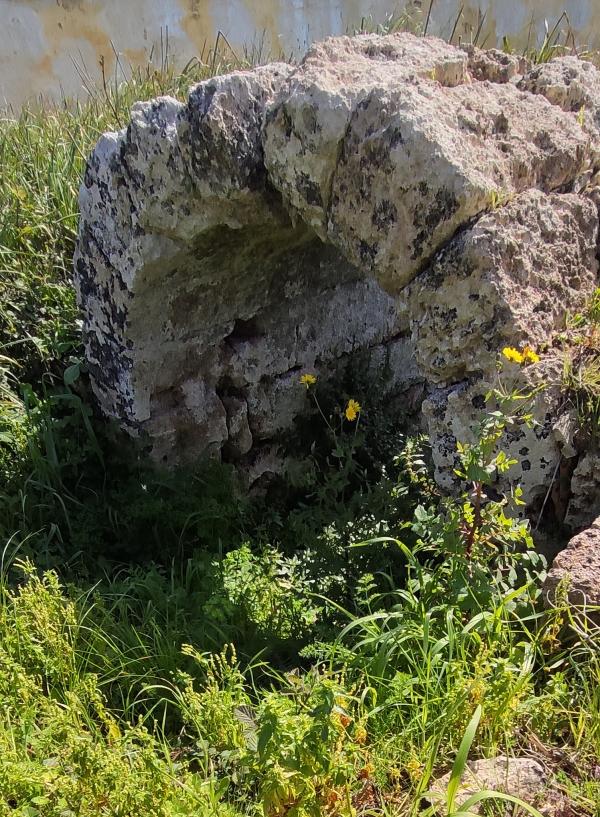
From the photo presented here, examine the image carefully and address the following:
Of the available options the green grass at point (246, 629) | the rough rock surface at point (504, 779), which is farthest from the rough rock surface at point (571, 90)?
the rough rock surface at point (504, 779)

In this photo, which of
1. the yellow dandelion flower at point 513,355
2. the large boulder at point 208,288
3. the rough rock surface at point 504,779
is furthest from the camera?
the large boulder at point 208,288

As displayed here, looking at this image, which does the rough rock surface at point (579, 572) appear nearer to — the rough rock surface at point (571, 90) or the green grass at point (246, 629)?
the green grass at point (246, 629)

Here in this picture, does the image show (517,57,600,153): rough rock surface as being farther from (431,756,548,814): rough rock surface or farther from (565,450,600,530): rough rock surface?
(431,756,548,814): rough rock surface

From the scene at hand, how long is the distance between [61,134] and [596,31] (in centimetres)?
518

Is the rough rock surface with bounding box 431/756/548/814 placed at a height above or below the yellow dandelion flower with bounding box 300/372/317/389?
below

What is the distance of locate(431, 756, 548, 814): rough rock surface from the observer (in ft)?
5.43

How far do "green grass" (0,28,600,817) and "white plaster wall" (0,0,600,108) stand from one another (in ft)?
14.2

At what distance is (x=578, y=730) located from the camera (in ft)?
5.89

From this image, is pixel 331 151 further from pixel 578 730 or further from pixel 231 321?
pixel 578 730

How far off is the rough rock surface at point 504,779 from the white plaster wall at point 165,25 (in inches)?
265

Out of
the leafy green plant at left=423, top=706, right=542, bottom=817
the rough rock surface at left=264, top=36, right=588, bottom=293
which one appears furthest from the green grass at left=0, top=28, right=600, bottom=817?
the rough rock surface at left=264, top=36, right=588, bottom=293

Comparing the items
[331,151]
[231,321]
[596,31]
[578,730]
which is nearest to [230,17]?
[596,31]

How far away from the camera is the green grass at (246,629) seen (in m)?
1.67

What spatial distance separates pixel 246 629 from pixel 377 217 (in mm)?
1400
